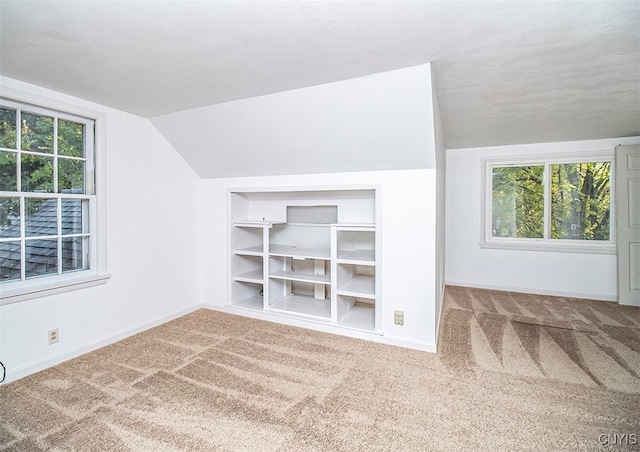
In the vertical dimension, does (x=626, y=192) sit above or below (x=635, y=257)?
above

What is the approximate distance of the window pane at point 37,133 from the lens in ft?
7.91

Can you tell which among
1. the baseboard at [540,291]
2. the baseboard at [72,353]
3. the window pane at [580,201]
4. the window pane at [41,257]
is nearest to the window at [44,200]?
the window pane at [41,257]

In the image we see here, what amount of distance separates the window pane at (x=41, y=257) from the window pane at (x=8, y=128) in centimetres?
75

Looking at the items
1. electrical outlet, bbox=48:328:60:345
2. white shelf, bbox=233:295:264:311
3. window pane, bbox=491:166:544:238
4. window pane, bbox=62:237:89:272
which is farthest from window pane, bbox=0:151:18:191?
window pane, bbox=491:166:544:238

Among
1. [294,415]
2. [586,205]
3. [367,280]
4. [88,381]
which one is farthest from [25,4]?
[586,205]

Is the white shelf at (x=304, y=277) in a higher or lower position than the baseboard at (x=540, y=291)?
higher

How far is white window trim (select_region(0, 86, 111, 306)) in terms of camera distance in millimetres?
2282

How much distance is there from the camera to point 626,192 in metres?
3.95

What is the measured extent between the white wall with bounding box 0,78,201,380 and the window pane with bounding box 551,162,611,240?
5004mm

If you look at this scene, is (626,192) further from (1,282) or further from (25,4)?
(1,282)

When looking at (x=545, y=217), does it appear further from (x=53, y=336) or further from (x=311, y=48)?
(x=53, y=336)

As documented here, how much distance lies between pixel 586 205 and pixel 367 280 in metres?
3.36

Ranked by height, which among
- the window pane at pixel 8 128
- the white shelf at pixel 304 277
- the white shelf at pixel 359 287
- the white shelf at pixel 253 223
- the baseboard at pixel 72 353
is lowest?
the baseboard at pixel 72 353

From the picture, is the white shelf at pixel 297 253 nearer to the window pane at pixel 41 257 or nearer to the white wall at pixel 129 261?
the white wall at pixel 129 261
